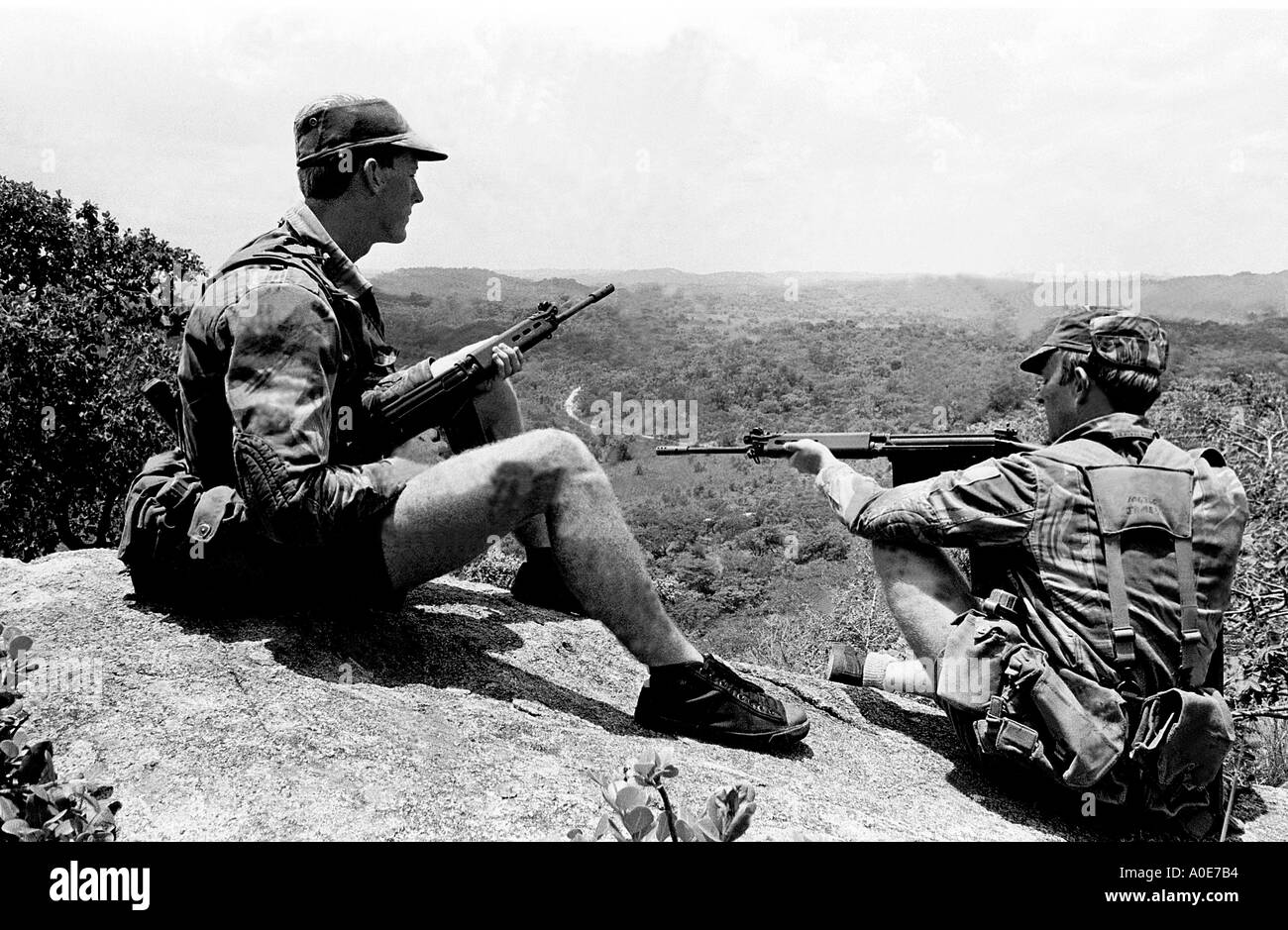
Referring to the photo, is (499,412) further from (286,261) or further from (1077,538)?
(1077,538)

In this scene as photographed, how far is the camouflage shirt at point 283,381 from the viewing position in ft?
9.86

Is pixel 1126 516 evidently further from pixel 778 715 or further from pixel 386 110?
pixel 386 110

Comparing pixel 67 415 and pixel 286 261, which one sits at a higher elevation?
pixel 286 261

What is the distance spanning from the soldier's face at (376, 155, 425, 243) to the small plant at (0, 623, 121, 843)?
6.49 feet

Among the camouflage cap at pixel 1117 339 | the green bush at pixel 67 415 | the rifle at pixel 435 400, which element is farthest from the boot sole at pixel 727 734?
the green bush at pixel 67 415

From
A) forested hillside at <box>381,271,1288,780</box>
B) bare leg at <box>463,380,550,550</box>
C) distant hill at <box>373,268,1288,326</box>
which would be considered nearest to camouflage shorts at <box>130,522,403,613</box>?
forested hillside at <box>381,271,1288,780</box>

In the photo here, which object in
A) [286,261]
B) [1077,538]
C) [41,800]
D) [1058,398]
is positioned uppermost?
[286,261]

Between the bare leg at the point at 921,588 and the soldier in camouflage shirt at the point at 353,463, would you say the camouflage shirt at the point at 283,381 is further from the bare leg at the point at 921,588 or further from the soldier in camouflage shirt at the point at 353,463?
the bare leg at the point at 921,588

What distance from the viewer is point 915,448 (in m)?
4.45

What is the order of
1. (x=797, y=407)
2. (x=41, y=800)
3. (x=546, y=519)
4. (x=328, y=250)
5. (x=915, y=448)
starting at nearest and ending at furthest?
(x=41, y=800), (x=546, y=519), (x=328, y=250), (x=915, y=448), (x=797, y=407)

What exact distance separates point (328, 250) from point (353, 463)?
30.3 inches

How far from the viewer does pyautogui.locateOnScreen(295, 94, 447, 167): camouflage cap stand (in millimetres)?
3525

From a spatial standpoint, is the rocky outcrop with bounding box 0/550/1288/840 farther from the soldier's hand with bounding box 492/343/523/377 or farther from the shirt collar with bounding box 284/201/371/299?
the shirt collar with bounding box 284/201/371/299

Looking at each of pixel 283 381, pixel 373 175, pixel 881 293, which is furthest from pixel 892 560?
pixel 881 293
